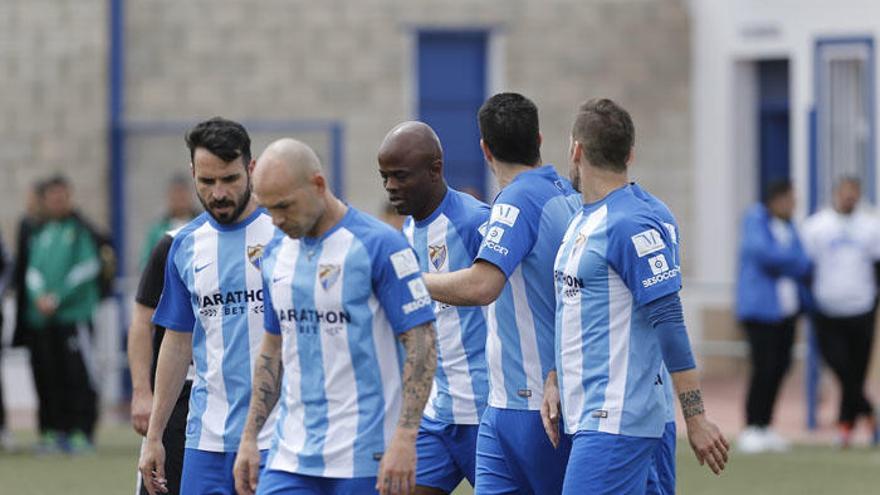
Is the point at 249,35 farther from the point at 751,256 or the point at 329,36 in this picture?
the point at 751,256

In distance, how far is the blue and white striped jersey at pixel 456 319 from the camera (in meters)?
8.80

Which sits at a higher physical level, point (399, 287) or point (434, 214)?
point (434, 214)

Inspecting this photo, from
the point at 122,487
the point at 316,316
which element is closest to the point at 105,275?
the point at 122,487

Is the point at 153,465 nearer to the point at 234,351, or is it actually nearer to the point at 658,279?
the point at 234,351

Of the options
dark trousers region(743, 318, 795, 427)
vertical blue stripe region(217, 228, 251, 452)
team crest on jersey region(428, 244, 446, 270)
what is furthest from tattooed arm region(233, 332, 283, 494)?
dark trousers region(743, 318, 795, 427)

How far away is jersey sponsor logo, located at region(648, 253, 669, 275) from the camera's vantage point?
25.0 feet

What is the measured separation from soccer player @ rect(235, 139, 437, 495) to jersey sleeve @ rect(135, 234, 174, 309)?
4.71 feet

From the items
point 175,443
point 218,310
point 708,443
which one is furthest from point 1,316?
point 708,443

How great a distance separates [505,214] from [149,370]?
1.74 m

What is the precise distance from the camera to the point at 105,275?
1806cm

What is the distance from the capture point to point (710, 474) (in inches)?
612

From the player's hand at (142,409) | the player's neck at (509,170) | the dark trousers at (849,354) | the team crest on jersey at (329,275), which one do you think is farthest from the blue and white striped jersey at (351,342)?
the dark trousers at (849,354)

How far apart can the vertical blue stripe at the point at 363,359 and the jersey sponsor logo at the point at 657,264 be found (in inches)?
44.4

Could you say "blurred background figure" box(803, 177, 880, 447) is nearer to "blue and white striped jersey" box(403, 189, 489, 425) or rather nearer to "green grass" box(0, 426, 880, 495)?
"green grass" box(0, 426, 880, 495)
